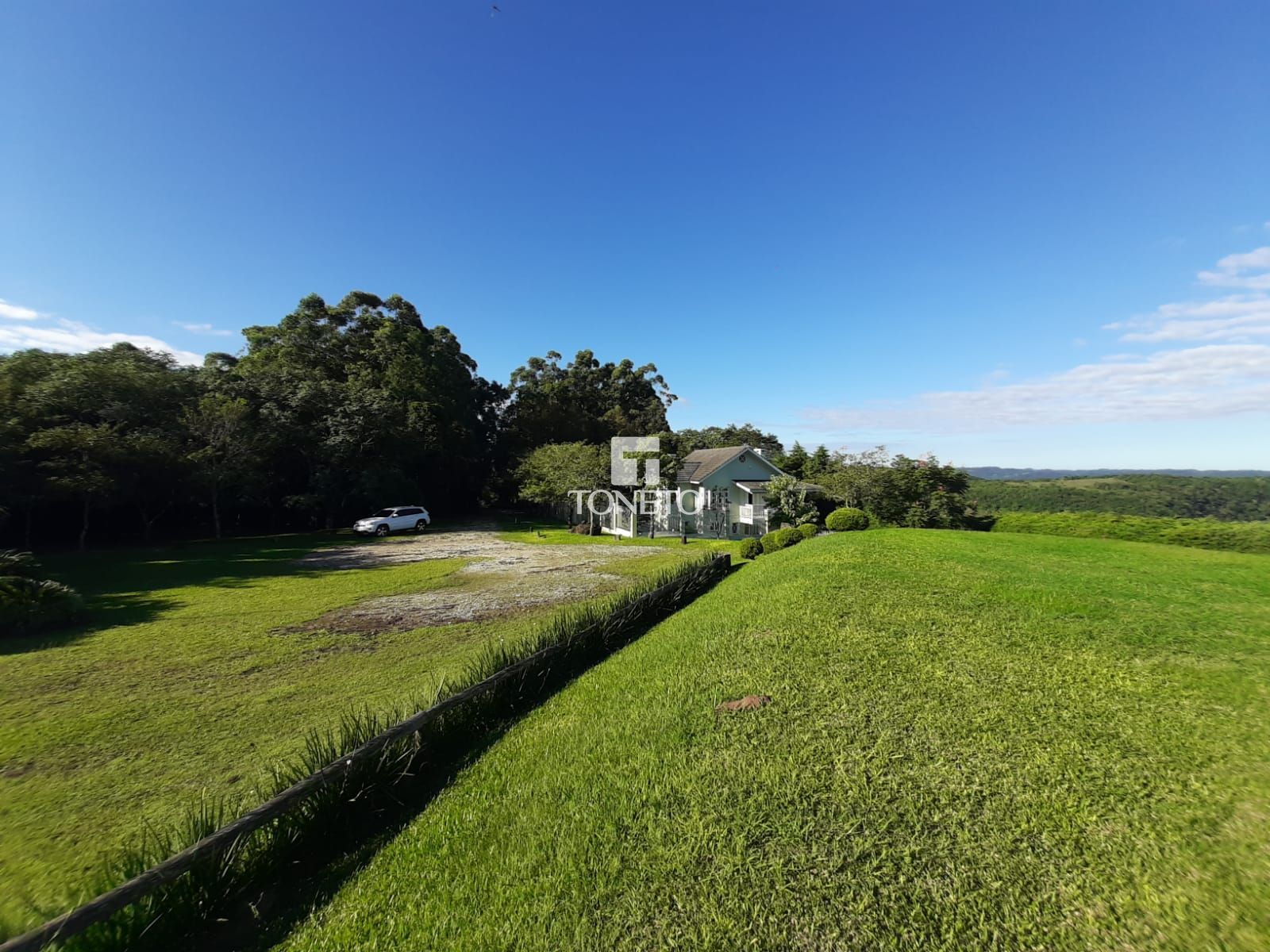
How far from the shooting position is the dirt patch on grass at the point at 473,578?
862cm

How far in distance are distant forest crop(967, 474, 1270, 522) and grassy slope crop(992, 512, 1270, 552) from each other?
1093 millimetres

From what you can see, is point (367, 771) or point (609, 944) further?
point (367, 771)

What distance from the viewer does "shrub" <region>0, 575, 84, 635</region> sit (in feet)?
24.7

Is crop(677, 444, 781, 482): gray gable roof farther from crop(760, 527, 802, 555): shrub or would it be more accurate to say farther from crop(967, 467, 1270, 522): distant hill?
crop(967, 467, 1270, 522): distant hill

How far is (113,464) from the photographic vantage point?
53.9ft

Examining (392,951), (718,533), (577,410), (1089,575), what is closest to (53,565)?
(392,951)

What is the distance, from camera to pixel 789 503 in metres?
19.1

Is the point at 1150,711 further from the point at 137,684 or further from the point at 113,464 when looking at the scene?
the point at 113,464

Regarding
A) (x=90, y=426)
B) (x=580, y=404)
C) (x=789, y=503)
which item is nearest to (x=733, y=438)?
(x=580, y=404)

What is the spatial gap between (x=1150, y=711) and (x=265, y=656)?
961 centimetres

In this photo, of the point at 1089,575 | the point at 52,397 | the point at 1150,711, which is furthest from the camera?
the point at 52,397

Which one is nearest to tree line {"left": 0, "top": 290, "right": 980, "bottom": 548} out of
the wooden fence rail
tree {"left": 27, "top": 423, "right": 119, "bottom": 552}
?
tree {"left": 27, "top": 423, "right": 119, "bottom": 552}

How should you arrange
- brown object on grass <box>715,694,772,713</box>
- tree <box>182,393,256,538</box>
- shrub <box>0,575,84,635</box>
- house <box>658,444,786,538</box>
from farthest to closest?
house <box>658,444,786,538</box>, tree <box>182,393,256,538</box>, shrub <box>0,575,84,635</box>, brown object on grass <box>715,694,772,713</box>

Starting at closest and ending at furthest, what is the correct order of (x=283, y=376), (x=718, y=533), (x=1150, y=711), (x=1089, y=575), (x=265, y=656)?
(x=1150, y=711)
(x=265, y=656)
(x=1089, y=575)
(x=718, y=533)
(x=283, y=376)
